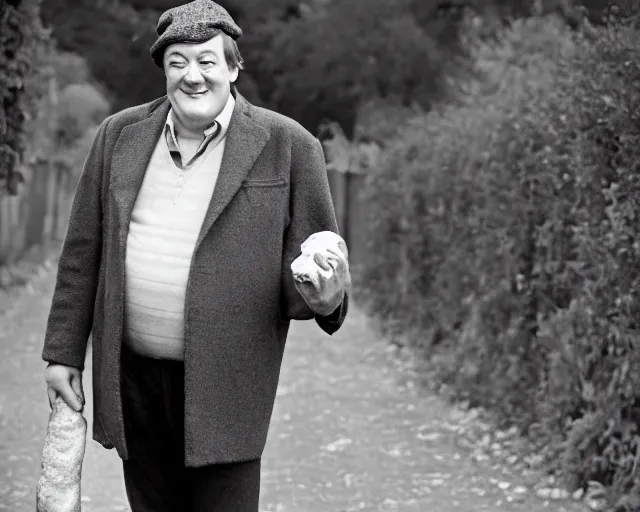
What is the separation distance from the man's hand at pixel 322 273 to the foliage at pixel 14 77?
4.64 m

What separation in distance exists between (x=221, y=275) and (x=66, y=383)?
0.59 m

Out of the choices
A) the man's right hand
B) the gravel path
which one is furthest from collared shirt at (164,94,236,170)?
the gravel path

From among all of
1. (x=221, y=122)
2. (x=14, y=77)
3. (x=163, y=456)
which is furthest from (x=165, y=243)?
(x=14, y=77)

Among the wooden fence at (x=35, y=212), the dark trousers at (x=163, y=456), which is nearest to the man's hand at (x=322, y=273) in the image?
the dark trousers at (x=163, y=456)

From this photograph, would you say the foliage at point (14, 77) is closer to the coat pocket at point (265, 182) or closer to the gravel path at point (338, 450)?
the gravel path at point (338, 450)

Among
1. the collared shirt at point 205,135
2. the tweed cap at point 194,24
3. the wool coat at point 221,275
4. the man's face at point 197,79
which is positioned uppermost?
the tweed cap at point 194,24

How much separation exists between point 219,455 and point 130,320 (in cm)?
45

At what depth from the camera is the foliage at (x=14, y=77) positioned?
283 inches

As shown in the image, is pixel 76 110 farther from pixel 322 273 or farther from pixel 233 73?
pixel 322 273

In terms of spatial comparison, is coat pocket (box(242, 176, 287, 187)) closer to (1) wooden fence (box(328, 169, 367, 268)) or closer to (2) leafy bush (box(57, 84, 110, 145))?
(1) wooden fence (box(328, 169, 367, 268))

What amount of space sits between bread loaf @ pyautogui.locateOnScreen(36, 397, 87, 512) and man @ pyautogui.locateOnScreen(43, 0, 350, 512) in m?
0.06

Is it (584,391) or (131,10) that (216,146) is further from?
(131,10)

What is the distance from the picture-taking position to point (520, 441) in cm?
659

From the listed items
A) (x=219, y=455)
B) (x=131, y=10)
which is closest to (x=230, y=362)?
(x=219, y=455)
